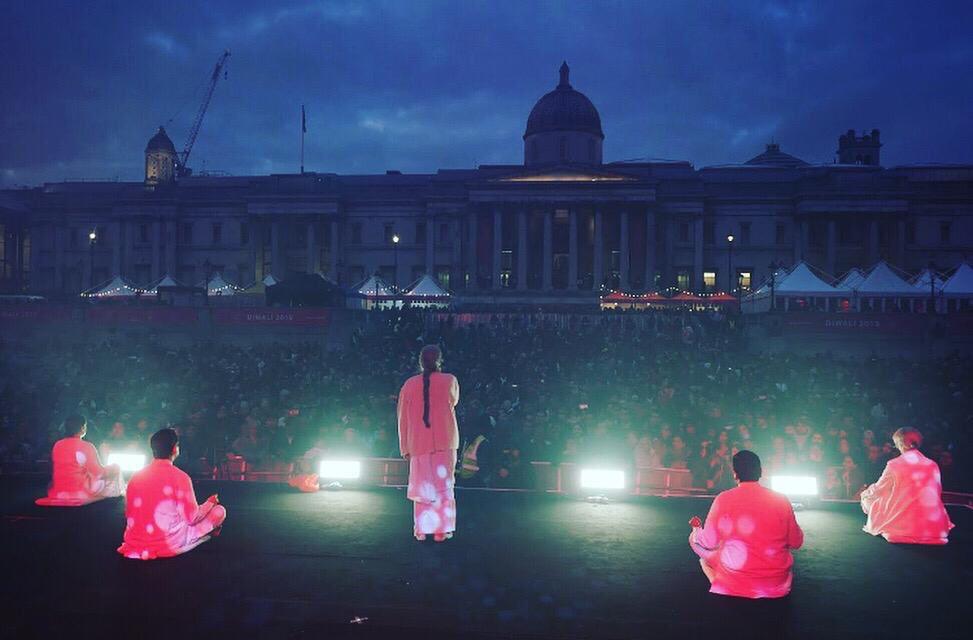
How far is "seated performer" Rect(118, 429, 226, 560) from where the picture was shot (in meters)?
7.13

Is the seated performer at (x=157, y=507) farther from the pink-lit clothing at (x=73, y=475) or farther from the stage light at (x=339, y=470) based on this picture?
the stage light at (x=339, y=470)

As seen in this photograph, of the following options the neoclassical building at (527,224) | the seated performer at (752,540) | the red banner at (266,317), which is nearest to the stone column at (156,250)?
the neoclassical building at (527,224)

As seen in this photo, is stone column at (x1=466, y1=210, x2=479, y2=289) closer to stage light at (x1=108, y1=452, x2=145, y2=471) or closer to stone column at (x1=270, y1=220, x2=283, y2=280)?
stone column at (x1=270, y1=220, x2=283, y2=280)

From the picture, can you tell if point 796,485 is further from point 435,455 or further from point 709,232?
point 709,232

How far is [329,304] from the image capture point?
3456 cm

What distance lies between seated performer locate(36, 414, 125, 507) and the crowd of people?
9.62 feet

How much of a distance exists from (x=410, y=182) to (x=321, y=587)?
189 ft

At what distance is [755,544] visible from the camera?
20.6ft

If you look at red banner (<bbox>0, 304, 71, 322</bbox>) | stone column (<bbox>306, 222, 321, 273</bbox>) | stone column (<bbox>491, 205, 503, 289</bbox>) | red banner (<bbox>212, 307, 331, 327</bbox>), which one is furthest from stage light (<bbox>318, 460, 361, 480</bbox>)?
stone column (<bbox>306, 222, 321, 273</bbox>)

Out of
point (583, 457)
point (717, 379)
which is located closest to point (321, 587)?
point (583, 457)

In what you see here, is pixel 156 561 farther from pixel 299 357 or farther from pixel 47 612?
pixel 299 357

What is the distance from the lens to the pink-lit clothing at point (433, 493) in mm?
8023

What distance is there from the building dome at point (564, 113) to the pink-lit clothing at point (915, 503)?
5792cm

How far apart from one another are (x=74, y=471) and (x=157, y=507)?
10.2ft
